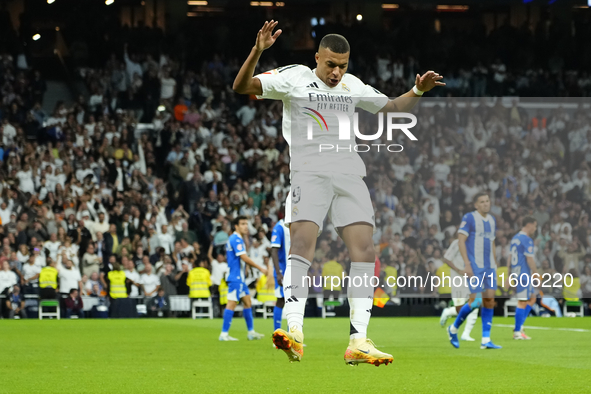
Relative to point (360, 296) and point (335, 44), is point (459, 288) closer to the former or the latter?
point (360, 296)

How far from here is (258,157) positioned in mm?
25688

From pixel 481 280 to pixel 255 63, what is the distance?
27.7 ft

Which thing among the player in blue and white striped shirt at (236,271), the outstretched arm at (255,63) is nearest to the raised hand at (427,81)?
the outstretched arm at (255,63)

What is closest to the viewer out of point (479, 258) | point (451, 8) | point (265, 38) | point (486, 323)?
point (265, 38)

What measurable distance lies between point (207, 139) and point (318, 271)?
283 inches

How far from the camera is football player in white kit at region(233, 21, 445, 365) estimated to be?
237 inches

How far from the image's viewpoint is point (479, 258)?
13305mm

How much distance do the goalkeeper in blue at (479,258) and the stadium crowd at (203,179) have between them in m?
5.73

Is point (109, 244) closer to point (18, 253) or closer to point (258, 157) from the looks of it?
point (18, 253)

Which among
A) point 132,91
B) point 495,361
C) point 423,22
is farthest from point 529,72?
point 495,361

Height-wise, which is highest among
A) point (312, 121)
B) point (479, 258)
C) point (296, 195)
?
point (312, 121)

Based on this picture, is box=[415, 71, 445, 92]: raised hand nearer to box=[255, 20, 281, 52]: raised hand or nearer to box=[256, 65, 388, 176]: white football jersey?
box=[256, 65, 388, 176]: white football jersey

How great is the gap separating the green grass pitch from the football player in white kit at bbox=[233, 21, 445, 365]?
94.7 inches

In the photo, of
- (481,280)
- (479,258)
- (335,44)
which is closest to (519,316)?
(481,280)
